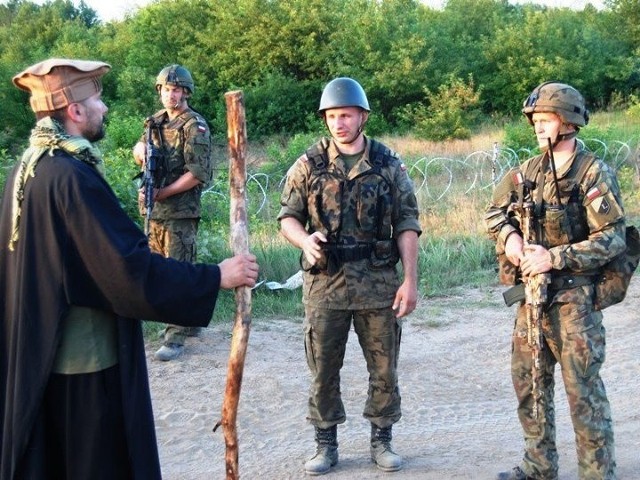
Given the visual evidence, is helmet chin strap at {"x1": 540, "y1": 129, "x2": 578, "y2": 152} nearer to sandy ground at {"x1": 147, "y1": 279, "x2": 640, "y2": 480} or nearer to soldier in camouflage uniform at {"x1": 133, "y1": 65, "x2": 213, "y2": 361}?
sandy ground at {"x1": 147, "y1": 279, "x2": 640, "y2": 480}

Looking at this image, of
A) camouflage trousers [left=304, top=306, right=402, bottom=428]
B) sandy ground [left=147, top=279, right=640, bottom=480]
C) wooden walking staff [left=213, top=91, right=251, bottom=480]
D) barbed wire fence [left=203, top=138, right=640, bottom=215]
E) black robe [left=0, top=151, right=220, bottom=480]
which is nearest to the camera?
black robe [left=0, top=151, right=220, bottom=480]

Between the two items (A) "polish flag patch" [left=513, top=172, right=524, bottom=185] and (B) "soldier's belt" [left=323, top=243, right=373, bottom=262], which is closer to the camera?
(A) "polish flag patch" [left=513, top=172, right=524, bottom=185]

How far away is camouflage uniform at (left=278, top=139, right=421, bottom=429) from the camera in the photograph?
490cm

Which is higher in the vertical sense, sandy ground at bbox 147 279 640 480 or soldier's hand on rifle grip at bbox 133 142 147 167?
soldier's hand on rifle grip at bbox 133 142 147 167

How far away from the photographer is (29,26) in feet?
140

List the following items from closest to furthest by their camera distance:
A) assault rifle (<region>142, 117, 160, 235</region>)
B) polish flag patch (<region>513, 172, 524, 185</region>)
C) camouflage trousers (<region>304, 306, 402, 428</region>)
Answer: polish flag patch (<region>513, 172, 524, 185</region>), camouflage trousers (<region>304, 306, 402, 428</region>), assault rifle (<region>142, 117, 160, 235</region>)

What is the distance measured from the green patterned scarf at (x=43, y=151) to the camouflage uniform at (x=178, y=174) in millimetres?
3946

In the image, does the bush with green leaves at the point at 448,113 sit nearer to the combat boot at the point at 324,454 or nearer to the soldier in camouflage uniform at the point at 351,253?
the soldier in camouflage uniform at the point at 351,253

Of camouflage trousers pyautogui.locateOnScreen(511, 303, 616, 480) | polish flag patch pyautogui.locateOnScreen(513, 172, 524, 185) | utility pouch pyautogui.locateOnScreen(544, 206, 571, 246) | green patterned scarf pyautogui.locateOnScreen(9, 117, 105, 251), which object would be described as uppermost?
green patterned scarf pyautogui.locateOnScreen(9, 117, 105, 251)

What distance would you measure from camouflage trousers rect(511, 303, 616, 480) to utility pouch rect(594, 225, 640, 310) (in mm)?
90

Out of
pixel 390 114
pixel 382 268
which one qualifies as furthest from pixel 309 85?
pixel 382 268

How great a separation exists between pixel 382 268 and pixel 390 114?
27413 mm

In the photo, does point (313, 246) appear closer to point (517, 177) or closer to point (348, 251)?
point (348, 251)

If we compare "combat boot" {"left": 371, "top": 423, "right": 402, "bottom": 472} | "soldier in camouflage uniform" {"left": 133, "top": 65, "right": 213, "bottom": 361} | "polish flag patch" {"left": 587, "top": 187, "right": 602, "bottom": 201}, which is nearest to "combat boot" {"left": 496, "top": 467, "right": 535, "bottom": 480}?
"combat boot" {"left": 371, "top": 423, "right": 402, "bottom": 472}
